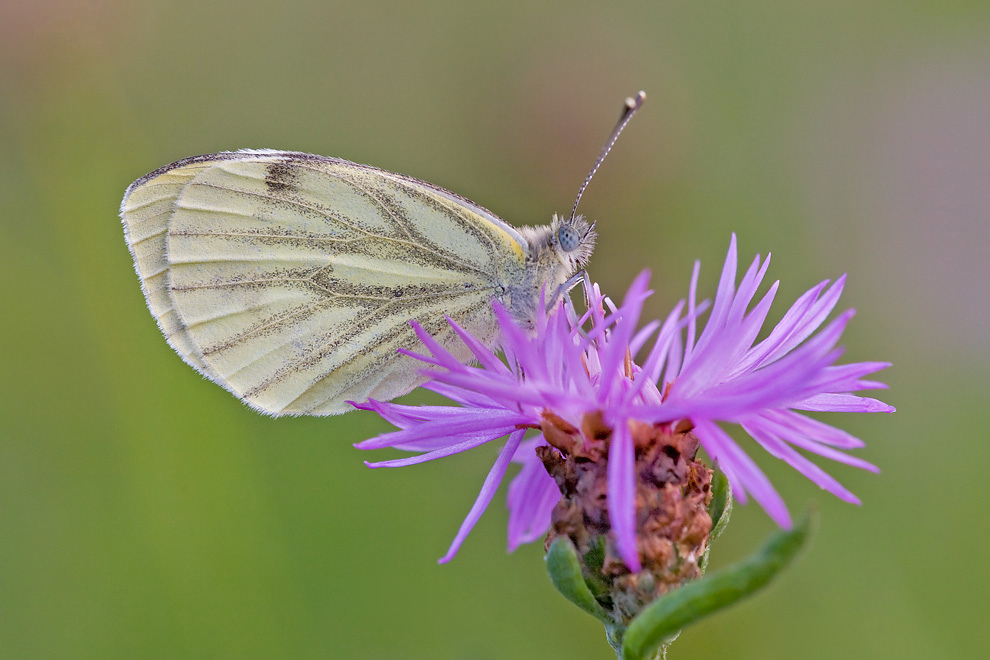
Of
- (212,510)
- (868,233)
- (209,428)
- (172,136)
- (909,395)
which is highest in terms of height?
(868,233)

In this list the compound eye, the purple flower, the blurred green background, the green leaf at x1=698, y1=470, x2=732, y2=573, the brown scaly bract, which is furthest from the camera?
the blurred green background

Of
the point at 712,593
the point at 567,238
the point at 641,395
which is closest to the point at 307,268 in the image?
the point at 567,238

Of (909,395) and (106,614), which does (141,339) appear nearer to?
(106,614)

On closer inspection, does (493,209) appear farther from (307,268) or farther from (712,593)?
(712,593)

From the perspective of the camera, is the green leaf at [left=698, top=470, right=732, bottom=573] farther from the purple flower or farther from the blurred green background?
the blurred green background

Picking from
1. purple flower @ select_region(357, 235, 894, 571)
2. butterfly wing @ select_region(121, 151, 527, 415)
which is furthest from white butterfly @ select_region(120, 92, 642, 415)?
purple flower @ select_region(357, 235, 894, 571)

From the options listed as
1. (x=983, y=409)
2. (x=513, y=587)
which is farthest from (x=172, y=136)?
(x=983, y=409)
